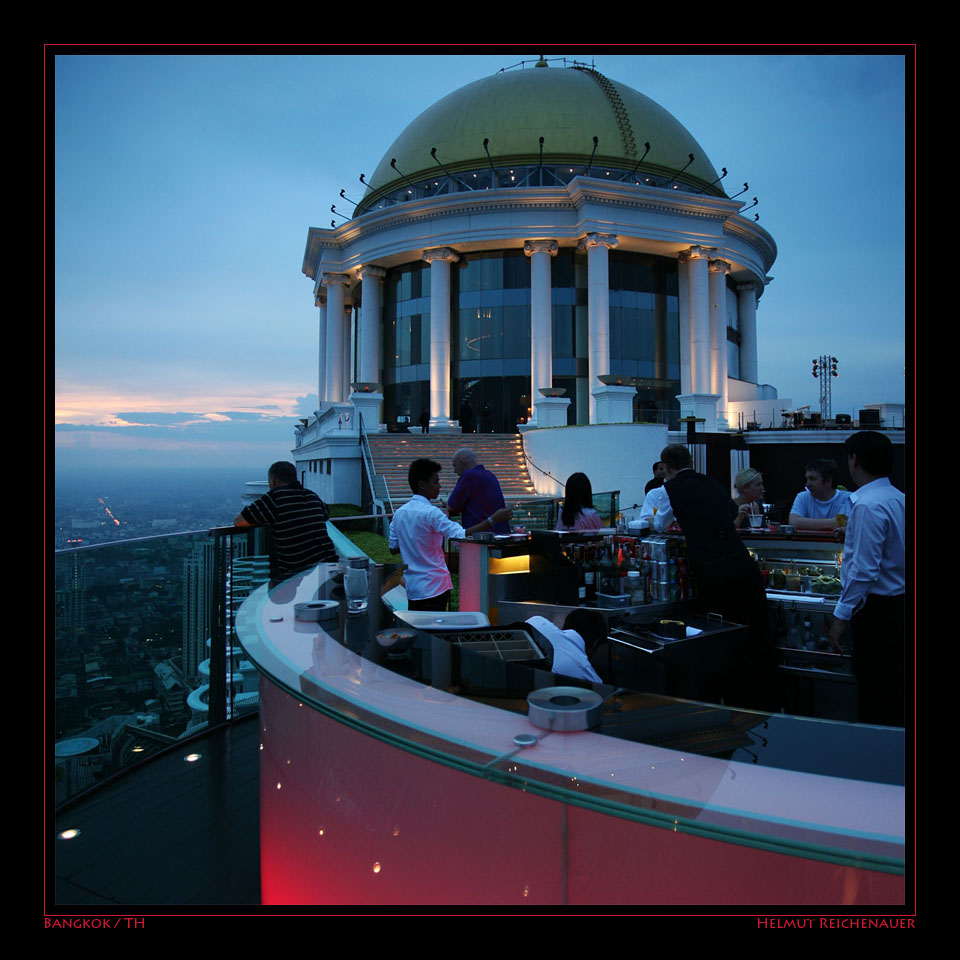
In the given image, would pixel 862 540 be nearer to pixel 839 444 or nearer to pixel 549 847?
pixel 549 847

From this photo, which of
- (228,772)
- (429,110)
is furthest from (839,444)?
(429,110)

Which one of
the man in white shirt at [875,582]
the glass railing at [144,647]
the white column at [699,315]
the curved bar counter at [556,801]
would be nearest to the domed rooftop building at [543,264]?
the white column at [699,315]

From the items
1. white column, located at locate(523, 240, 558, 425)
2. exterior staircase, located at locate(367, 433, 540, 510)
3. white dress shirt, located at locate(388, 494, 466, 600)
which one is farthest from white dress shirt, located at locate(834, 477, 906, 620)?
white column, located at locate(523, 240, 558, 425)

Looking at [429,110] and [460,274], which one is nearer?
[460,274]

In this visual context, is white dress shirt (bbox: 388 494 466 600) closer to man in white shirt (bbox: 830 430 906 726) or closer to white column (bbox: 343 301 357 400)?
man in white shirt (bbox: 830 430 906 726)

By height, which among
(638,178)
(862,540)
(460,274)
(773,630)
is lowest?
(773,630)

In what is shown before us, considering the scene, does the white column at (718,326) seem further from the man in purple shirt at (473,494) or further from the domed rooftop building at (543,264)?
the man in purple shirt at (473,494)
